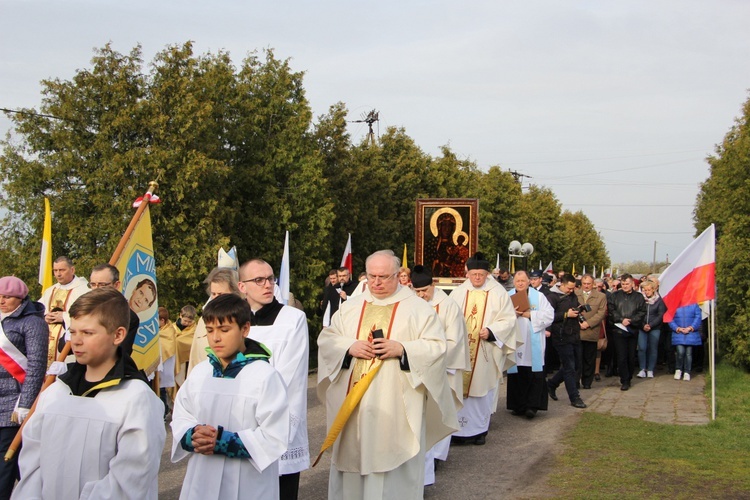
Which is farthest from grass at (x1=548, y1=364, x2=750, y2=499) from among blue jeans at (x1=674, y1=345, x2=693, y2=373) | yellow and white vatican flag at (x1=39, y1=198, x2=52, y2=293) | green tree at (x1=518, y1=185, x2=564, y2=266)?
green tree at (x1=518, y1=185, x2=564, y2=266)

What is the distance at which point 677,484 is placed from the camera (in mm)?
7738

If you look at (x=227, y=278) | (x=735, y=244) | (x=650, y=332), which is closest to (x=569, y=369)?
(x=650, y=332)

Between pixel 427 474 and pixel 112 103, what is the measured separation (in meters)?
14.6

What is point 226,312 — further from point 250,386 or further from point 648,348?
point 648,348

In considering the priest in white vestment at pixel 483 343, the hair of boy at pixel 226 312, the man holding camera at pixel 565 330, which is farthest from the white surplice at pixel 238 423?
the man holding camera at pixel 565 330

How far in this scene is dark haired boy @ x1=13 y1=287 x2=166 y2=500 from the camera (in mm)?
3459

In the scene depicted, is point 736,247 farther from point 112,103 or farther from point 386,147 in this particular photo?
point 386,147

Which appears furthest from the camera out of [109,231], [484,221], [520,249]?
[484,221]

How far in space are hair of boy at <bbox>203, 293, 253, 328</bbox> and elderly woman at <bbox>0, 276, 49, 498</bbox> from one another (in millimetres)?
2005

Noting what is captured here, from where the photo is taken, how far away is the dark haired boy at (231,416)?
3908 millimetres

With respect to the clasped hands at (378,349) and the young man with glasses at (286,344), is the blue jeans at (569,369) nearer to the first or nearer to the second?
the clasped hands at (378,349)

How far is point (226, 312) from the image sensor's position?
13.4 ft

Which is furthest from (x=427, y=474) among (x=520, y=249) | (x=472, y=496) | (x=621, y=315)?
(x=520, y=249)

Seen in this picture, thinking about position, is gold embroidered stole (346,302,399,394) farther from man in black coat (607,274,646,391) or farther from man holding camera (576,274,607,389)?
man in black coat (607,274,646,391)
